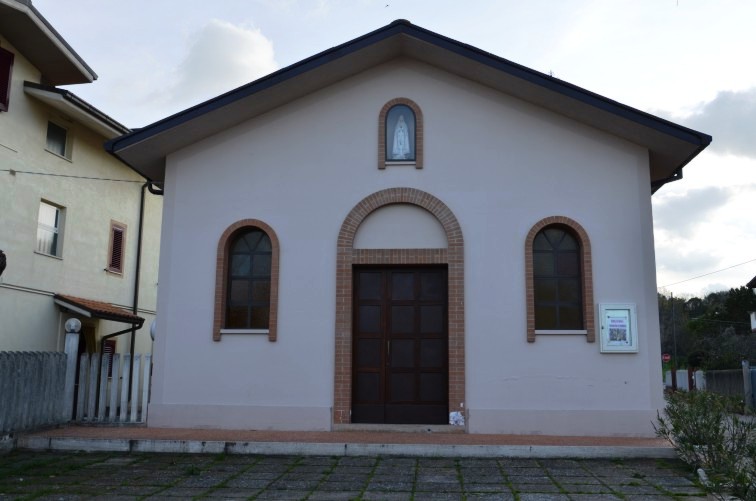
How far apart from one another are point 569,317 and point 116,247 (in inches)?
520

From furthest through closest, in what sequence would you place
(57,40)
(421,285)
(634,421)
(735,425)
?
(57,40), (421,285), (634,421), (735,425)

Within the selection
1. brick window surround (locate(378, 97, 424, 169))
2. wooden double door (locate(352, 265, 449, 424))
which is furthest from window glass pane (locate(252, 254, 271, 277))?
brick window surround (locate(378, 97, 424, 169))

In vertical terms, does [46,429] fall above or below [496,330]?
below

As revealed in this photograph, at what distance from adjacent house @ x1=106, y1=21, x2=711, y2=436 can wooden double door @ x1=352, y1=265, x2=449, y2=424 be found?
0.10ft

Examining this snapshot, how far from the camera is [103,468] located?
9.18 m

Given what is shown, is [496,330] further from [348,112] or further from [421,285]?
[348,112]

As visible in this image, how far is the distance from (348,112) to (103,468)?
270 inches

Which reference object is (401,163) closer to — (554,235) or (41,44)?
(554,235)

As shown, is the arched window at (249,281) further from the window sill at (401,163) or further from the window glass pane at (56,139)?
the window glass pane at (56,139)

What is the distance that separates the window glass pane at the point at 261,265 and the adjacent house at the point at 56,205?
312cm

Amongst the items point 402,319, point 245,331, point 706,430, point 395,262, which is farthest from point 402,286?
point 706,430

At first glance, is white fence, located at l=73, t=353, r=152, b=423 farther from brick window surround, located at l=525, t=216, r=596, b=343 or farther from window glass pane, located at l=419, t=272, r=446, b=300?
brick window surround, located at l=525, t=216, r=596, b=343

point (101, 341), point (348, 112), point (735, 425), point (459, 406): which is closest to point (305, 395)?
point (459, 406)

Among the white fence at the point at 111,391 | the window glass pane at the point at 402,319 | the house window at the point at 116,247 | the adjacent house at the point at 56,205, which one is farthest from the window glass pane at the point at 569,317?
the house window at the point at 116,247
